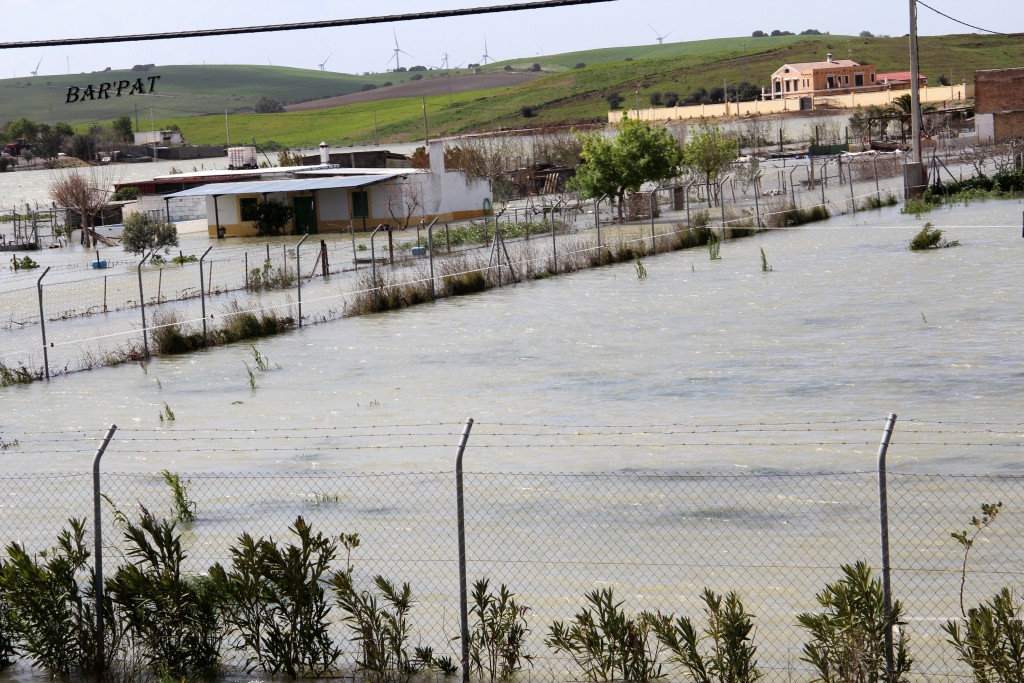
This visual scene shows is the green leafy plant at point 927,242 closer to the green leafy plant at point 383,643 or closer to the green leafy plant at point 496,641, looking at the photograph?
the green leafy plant at point 496,641

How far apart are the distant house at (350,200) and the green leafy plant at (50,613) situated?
55.1m

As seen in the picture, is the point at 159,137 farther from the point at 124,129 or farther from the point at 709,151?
the point at 709,151

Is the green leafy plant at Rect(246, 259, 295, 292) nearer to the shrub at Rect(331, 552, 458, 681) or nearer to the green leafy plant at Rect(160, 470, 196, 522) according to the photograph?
the green leafy plant at Rect(160, 470, 196, 522)

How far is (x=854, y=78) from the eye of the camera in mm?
149625

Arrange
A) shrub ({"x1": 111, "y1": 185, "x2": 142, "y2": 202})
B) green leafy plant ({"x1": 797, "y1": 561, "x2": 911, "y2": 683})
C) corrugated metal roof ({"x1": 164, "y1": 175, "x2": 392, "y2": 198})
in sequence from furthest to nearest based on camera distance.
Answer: shrub ({"x1": 111, "y1": 185, "x2": 142, "y2": 202}) < corrugated metal roof ({"x1": 164, "y1": 175, "x2": 392, "y2": 198}) < green leafy plant ({"x1": 797, "y1": 561, "x2": 911, "y2": 683})

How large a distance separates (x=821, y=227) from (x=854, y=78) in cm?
10906

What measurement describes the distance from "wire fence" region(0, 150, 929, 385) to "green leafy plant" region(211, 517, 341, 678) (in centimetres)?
1547

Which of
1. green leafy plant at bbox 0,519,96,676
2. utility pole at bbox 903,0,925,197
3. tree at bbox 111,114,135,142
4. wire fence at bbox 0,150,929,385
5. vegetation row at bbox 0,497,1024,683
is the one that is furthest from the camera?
tree at bbox 111,114,135,142

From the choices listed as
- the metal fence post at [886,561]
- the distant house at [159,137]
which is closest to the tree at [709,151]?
the metal fence post at [886,561]

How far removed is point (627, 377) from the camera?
22.1 metres

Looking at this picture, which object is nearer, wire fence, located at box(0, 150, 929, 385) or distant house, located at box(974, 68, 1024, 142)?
wire fence, located at box(0, 150, 929, 385)

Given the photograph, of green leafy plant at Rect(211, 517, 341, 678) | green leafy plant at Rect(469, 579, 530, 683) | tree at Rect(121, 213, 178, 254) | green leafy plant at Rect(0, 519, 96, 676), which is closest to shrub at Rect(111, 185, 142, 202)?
tree at Rect(121, 213, 178, 254)

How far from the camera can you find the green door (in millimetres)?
67500

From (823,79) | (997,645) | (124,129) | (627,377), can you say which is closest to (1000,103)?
(823,79)
